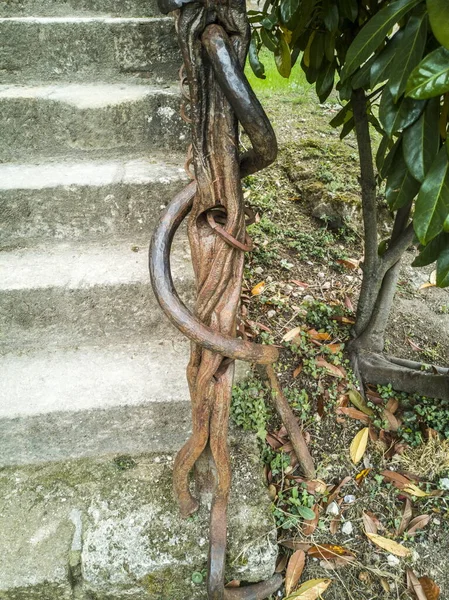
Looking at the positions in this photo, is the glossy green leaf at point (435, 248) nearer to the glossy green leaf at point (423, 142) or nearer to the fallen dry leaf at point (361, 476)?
the glossy green leaf at point (423, 142)

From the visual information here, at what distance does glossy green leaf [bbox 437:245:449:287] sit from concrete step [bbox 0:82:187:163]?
47.8 inches

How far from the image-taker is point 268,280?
2.09 m

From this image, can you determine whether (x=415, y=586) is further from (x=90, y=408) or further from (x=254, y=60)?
(x=254, y=60)

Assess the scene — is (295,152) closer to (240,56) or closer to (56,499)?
(240,56)

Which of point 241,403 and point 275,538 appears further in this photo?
point 241,403

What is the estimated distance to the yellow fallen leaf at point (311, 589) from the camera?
129 centimetres

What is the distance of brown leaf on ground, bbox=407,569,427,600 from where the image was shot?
1312 mm

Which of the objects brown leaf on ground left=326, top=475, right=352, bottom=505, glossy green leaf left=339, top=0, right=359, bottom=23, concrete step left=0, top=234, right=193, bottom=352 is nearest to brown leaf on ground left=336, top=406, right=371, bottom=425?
brown leaf on ground left=326, top=475, right=352, bottom=505

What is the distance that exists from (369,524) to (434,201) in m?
1.09

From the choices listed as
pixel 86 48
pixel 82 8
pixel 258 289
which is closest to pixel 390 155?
pixel 258 289

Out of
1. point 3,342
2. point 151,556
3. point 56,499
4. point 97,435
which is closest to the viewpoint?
point 151,556

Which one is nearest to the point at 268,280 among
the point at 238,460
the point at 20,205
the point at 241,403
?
the point at 241,403

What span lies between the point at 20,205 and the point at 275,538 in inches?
58.2

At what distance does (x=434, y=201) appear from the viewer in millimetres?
909
